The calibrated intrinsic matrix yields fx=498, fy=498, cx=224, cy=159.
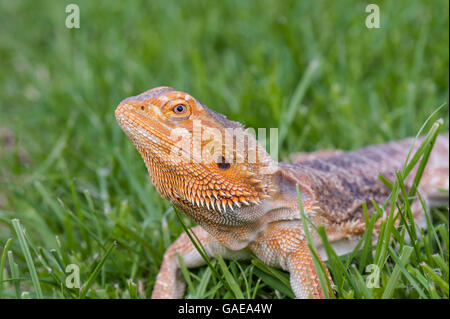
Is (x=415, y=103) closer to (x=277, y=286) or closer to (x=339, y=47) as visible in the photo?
(x=339, y=47)

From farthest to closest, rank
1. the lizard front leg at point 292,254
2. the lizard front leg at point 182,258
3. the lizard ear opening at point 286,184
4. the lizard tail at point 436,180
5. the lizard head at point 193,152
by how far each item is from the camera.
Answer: the lizard tail at point 436,180, the lizard front leg at point 182,258, the lizard ear opening at point 286,184, the lizard front leg at point 292,254, the lizard head at point 193,152

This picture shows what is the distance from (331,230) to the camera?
258 centimetres

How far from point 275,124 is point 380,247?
1.93 m

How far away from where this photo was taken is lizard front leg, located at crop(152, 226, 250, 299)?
256 centimetres

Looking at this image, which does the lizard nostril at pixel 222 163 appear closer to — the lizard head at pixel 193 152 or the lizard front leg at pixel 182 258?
the lizard head at pixel 193 152

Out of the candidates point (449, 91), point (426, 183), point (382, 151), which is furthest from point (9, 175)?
point (449, 91)

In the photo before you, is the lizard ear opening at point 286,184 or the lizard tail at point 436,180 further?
the lizard tail at point 436,180

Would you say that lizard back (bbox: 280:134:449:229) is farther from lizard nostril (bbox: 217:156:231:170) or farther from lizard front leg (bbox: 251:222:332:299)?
lizard nostril (bbox: 217:156:231:170)

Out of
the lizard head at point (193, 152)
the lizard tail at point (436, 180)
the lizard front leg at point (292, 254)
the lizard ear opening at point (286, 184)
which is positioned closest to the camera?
the lizard head at point (193, 152)

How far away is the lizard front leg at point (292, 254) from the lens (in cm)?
223

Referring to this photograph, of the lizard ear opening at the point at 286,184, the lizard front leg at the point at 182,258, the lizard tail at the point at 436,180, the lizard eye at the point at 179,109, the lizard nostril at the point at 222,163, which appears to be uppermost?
the lizard eye at the point at 179,109

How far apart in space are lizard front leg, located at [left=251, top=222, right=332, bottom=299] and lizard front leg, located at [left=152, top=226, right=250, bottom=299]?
0.56 feet

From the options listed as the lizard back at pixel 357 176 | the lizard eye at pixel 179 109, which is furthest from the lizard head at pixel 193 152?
the lizard back at pixel 357 176

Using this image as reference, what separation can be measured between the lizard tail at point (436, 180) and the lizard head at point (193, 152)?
1.33m
